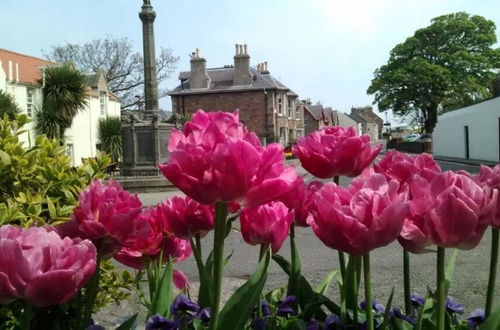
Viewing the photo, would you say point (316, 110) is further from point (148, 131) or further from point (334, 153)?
point (334, 153)

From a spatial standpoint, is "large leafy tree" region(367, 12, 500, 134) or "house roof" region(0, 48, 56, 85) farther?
"large leafy tree" region(367, 12, 500, 134)

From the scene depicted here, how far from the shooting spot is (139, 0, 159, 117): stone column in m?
18.2

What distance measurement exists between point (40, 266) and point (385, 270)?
16.9 feet

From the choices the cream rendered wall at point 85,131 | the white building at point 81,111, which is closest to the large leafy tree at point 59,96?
the white building at point 81,111

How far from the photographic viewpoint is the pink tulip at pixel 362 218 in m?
0.93

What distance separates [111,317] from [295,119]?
47.4 meters

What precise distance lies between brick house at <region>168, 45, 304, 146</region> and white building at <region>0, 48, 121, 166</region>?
712 cm

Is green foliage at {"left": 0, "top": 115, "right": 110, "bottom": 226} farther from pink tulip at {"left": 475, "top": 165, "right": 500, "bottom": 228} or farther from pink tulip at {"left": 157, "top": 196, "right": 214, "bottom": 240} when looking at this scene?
pink tulip at {"left": 475, "top": 165, "right": 500, "bottom": 228}

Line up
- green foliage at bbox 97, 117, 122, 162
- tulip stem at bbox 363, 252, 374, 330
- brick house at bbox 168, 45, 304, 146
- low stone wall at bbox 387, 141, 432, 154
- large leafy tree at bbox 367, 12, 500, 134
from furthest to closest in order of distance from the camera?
large leafy tree at bbox 367, 12, 500, 134, brick house at bbox 168, 45, 304, 146, low stone wall at bbox 387, 141, 432, 154, green foliage at bbox 97, 117, 122, 162, tulip stem at bbox 363, 252, 374, 330

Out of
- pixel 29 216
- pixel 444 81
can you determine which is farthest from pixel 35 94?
pixel 444 81

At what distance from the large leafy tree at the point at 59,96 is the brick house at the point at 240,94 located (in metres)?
16.6

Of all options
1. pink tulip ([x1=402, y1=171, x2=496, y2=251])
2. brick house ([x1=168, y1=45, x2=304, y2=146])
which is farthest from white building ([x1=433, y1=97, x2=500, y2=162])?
pink tulip ([x1=402, y1=171, x2=496, y2=251])

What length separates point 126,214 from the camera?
114cm

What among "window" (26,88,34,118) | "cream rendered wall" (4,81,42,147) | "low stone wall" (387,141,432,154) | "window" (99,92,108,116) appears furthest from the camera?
"low stone wall" (387,141,432,154)
